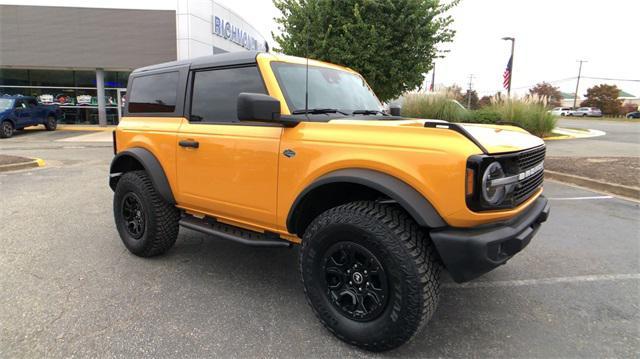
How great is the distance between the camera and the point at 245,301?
3.22 meters

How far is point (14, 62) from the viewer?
20953 mm

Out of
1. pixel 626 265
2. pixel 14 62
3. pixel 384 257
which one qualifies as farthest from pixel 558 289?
→ pixel 14 62

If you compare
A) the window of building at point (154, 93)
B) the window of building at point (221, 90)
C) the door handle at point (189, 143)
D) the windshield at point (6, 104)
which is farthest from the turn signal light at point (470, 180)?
the windshield at point (6, 104)

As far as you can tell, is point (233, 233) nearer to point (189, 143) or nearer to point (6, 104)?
point (189, 143)

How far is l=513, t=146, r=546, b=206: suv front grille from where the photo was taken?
2.59m

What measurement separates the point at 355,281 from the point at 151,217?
2209 mm

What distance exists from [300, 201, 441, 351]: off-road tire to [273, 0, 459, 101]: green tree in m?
8.82

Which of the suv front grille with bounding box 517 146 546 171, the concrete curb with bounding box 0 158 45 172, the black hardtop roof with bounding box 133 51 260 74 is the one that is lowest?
the concrete curb with bounding box 0 158 45 172

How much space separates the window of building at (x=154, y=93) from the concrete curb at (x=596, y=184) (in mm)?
7302

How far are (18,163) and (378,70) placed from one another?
921 centimetres

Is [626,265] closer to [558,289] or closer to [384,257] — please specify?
[558,289]

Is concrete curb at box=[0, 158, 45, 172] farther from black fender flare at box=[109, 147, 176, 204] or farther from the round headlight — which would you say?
the round headlight

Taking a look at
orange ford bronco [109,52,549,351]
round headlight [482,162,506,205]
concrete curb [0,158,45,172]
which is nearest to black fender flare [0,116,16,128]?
concrete curb [0,158,45,172]

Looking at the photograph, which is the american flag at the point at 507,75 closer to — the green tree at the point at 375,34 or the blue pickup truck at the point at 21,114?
the green tree at the point at 375,34
